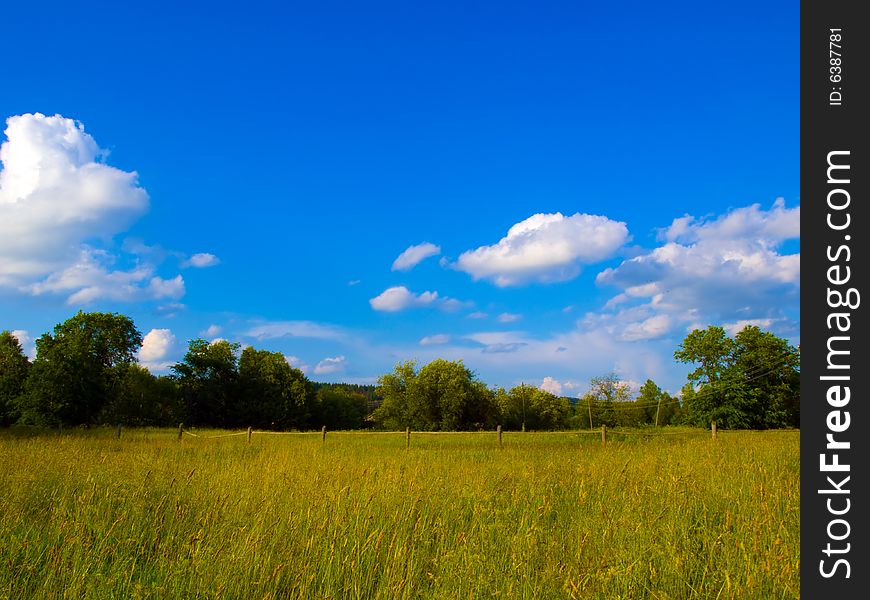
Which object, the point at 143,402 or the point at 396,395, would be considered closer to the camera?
the point at 143,402

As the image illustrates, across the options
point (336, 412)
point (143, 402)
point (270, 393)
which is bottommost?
point (336, 412)

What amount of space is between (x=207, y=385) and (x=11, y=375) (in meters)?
17.2

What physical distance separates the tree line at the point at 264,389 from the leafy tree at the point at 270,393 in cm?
12

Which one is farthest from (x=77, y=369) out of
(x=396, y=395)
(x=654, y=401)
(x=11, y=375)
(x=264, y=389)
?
(x=654, y=401)

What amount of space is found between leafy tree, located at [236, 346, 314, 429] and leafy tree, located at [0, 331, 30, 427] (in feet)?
63.5

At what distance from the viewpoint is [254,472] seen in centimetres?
858

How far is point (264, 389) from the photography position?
195 feet

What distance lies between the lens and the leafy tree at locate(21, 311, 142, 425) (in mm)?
40188

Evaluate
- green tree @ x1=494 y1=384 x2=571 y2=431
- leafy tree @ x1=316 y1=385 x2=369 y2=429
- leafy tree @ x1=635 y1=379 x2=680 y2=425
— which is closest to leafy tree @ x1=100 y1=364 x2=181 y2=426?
leafy tree @ x1=316 y1=385 x2=369 y2=429

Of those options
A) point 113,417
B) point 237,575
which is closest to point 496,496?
point 237,575

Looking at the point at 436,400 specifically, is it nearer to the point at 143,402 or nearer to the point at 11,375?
the point at 143,402

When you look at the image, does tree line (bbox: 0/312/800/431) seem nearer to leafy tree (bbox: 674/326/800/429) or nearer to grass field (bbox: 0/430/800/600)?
leafy tree (bbox: 674/326/800/429)

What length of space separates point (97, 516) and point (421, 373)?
213 feet
